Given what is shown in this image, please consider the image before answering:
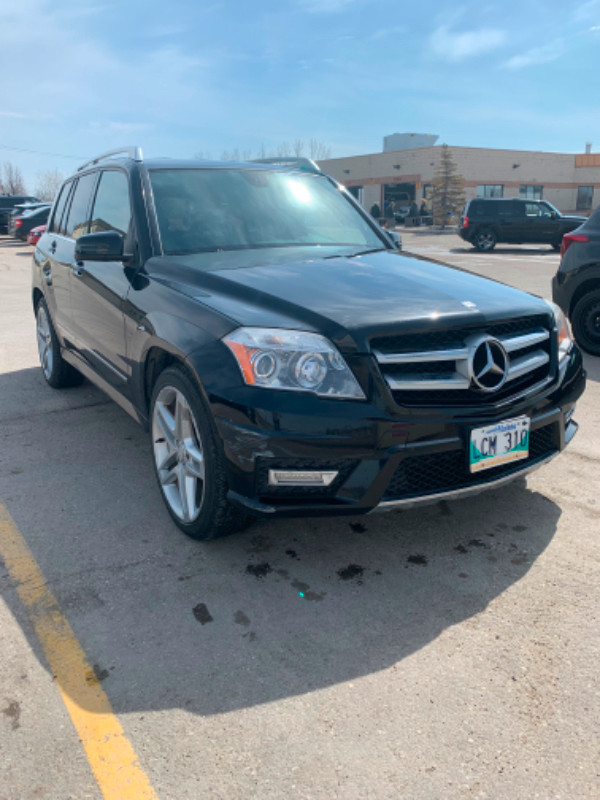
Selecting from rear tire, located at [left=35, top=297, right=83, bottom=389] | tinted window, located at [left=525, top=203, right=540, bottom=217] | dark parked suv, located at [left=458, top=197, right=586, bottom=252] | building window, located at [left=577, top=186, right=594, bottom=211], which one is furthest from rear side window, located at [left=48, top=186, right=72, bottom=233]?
building window, located at [left=577, top=186, right=594, bottom=211]

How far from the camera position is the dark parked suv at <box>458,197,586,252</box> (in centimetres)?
2400

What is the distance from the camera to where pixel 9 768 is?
Result: 1938 mm

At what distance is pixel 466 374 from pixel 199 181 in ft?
7.08

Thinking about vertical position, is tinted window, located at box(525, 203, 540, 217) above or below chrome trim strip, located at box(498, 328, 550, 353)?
above

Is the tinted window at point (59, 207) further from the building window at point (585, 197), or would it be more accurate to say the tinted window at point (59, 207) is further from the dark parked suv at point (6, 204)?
the building window at point (585, 197)

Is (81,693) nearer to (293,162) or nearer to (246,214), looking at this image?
(246,214)

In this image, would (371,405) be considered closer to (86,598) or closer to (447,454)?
(447,454)

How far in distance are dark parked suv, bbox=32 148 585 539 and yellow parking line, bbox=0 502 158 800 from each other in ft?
2.30

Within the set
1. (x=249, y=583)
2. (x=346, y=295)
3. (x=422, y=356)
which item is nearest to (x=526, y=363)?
(x=422, y=356)

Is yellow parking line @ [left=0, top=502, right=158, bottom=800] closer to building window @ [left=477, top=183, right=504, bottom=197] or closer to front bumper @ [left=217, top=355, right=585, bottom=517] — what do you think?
front bumper @ [left=217, top=355, right=585, bottom=517]

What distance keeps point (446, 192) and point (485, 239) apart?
27.9 meters

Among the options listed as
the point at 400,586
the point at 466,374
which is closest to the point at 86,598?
the point at 400,586

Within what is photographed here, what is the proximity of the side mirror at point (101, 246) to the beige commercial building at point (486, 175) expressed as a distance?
5216cm

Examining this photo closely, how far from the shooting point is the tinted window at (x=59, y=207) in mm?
5566
